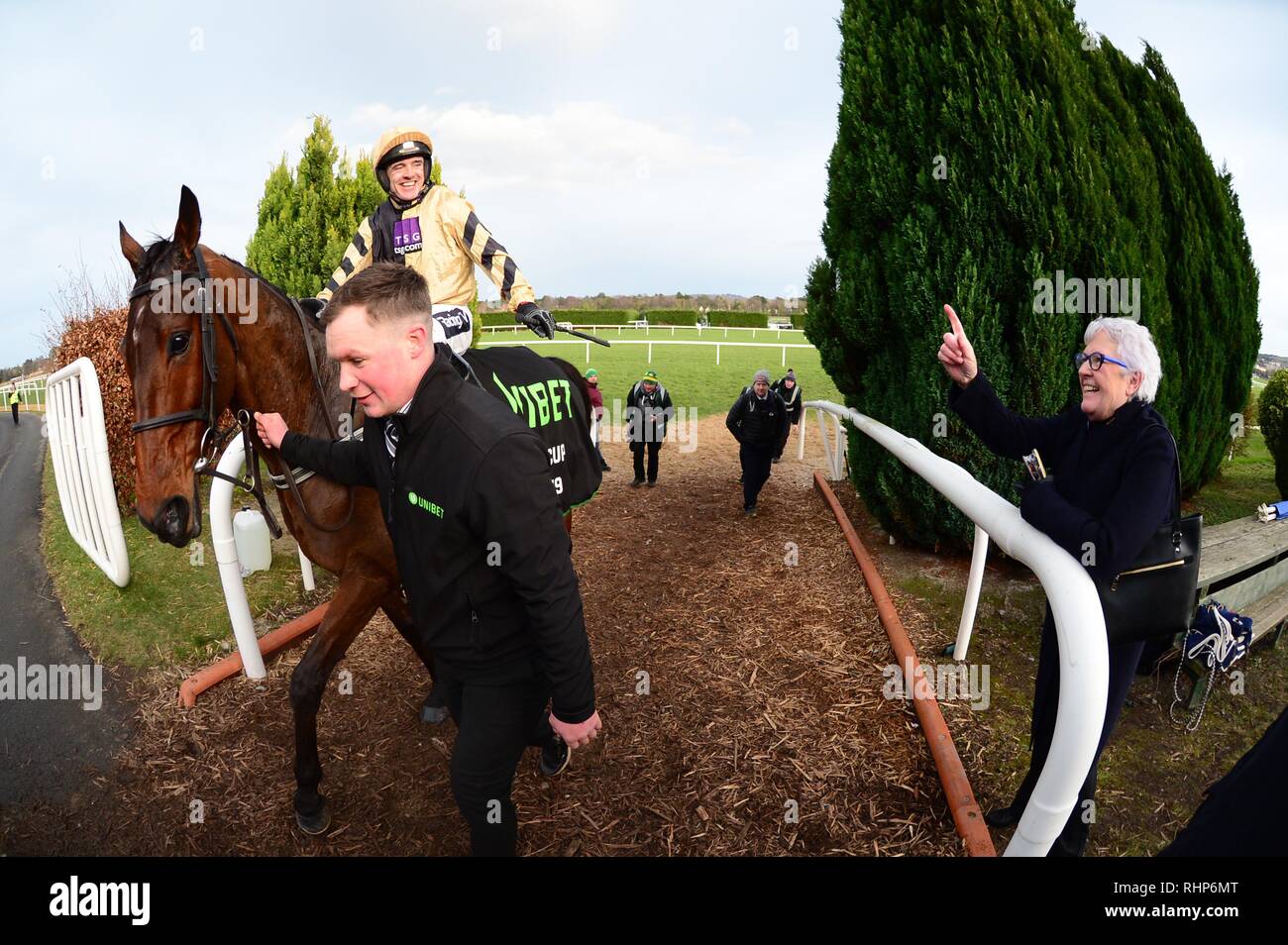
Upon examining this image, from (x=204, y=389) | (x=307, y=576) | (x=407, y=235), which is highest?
(x=407, y=235)

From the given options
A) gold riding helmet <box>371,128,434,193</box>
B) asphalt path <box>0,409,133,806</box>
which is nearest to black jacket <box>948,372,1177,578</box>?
gold riding helmet <box>371,128,434,193</box>

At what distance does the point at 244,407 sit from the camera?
3.22 metres

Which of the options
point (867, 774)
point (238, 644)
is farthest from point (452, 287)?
point (867, 774)

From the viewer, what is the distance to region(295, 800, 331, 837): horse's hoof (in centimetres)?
320

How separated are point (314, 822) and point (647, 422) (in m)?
6.62

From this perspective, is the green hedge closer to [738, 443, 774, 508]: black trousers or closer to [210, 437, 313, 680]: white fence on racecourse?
[738, 443, 774, 508]: black trousers

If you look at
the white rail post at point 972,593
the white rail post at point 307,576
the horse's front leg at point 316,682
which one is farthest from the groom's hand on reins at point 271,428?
the white rail post at point 972,593

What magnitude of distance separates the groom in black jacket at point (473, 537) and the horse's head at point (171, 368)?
3.70ft

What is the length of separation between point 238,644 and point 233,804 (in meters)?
1.17

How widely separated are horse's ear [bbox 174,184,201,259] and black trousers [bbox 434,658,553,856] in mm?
2175

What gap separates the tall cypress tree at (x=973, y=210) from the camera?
16.4 feet

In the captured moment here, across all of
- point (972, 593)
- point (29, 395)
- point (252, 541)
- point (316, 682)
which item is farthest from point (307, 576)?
point (29, 395)

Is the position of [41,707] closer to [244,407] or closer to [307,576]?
[307,576]
